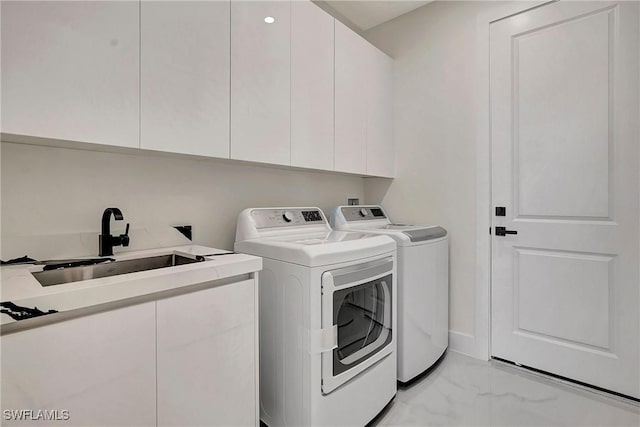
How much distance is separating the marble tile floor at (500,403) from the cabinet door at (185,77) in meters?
1.66

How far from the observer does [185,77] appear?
53.5 inches

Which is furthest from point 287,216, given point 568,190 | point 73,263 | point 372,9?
point 372,9

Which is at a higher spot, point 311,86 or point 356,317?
point 311,86

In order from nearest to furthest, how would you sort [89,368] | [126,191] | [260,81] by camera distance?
[89,368] < [126,191] < [260,81]

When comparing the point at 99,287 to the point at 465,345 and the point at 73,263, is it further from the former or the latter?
the point at 465,345

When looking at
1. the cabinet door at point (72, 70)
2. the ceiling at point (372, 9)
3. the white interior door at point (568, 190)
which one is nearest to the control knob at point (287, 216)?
the cabinet door at point (72, 70)

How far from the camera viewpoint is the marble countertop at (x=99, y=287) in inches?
30.3

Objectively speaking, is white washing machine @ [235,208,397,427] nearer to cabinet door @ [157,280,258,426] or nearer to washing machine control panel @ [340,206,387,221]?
cabinet door @ [157,280,258,426]

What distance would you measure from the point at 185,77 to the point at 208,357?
1119 millimetres

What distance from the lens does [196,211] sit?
1743 millimetres

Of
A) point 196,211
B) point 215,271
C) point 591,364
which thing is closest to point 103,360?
point 215,271

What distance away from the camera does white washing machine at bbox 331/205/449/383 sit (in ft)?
6.14

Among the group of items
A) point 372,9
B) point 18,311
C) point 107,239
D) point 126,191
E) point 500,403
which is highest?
point 372,9

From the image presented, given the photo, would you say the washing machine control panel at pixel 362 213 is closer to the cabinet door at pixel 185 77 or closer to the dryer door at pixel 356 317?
the dryer door at pixel 356 317
